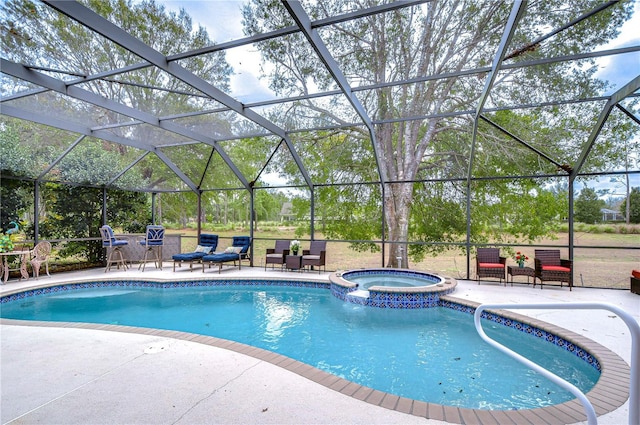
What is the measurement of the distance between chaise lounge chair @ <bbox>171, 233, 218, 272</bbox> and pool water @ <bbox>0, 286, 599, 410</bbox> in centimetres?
139

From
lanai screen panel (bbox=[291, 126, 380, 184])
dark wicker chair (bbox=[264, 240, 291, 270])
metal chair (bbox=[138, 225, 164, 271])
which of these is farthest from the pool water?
lanai screen panel (bbox=[291, 126, 380, 184])

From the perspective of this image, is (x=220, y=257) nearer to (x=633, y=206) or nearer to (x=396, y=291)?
(x=396, y=291)

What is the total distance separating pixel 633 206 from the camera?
24.2 ft

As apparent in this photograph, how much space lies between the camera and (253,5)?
495 cm

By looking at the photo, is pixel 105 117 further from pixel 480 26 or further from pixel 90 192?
pixel 480 26

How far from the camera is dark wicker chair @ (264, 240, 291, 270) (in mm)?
9096

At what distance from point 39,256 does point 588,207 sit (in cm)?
1403

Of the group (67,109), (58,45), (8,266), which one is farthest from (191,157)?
(58,45)

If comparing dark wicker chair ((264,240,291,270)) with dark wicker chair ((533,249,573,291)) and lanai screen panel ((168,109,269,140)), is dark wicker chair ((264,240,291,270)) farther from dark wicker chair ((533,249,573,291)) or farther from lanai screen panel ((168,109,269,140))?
dark wicker chair ((533,249,573,291))

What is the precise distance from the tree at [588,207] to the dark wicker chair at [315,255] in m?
6.53

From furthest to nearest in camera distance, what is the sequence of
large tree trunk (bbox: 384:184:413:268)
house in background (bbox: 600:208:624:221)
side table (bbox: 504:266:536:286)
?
large tree trunk (bbox: 384:184:413:268)
house in background (bbox: 600:208:624:221)
side table (bbox: 504:266:536:286)

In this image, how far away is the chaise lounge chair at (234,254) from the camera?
8820 millimetres

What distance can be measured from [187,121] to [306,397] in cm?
677

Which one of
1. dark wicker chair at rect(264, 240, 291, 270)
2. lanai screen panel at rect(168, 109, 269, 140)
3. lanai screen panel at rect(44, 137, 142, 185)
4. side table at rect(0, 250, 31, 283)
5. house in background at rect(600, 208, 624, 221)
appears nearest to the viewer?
lanai screen panel at rect(168, 109, 269, 140)
